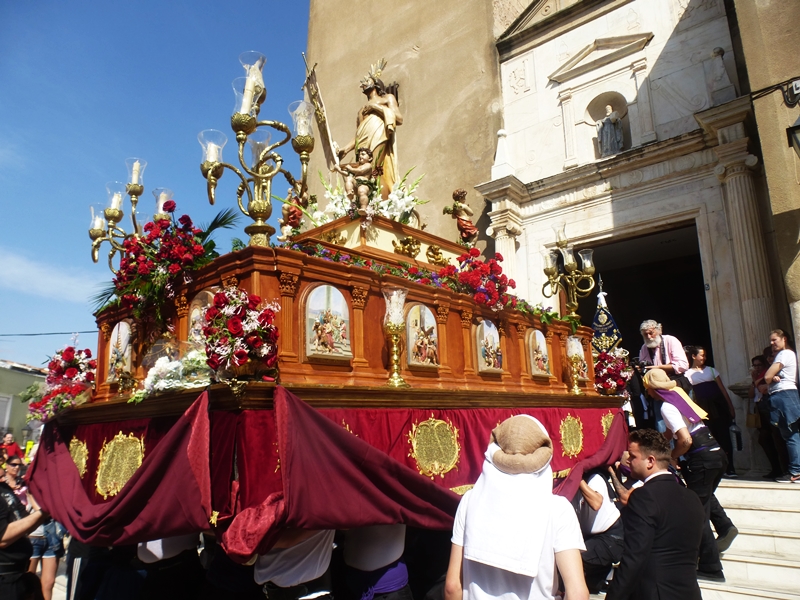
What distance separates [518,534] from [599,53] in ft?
39.3

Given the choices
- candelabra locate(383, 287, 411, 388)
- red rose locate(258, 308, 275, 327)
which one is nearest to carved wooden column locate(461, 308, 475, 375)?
candelabra locate(383, 287, 411, 388)

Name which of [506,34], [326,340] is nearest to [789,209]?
[326,340]

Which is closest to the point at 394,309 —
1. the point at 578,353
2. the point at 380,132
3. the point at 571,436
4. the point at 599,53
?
the point at 571,436

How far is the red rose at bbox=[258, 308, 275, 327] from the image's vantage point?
3322 millimetres

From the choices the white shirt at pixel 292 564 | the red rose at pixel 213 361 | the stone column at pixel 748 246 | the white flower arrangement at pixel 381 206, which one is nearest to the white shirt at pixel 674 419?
the white shirt at pixel 292 564

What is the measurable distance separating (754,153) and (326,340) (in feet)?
29.2

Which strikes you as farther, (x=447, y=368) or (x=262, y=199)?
(x=447, y=368)

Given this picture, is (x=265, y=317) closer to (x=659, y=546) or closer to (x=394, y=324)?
(x=394, y=324)

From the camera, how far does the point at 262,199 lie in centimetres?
397

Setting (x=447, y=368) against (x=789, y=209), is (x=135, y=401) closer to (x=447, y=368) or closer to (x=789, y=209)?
(x=447, y=368)

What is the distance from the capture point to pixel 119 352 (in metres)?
4.98

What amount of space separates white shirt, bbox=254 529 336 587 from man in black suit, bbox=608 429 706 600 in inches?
65.4

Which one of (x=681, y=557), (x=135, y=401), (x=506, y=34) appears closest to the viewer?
(x=681, y=557)

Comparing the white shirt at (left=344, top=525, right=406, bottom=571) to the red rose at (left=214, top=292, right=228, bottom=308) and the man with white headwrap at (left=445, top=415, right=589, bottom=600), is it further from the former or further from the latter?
the red rose at (left=214, top=292, right=228, bottom=308)
